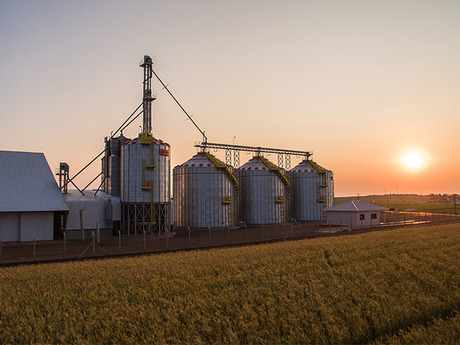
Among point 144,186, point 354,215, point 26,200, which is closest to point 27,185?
point 26,200

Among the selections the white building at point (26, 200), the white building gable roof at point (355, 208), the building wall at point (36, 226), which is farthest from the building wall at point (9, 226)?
the white building gable roof at point (355, 208)

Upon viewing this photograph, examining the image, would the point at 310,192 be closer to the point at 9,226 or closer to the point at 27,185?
the point at 27,185

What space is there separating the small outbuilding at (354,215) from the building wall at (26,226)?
1354 inches

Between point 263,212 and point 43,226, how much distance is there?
3158 cm

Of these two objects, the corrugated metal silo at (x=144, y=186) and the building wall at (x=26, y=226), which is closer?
the building wall at (x=26, y=226)

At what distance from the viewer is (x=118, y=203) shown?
42656 millimetres

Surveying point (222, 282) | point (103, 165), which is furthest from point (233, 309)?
point (103, 165)

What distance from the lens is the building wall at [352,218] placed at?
50.2 meters

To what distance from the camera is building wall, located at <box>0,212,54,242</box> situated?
34.5 meters

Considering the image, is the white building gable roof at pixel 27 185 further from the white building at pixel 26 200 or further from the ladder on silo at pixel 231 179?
the ladder on silo at pixel 231 179

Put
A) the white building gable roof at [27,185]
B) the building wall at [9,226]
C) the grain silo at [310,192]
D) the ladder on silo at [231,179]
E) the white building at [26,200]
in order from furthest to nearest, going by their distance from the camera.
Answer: the grain silo at [310,192] < the ladder on silo at [231,179] < the white building gable roof at [27,185] < the white building at [26,200] < the building wall at [9,226]

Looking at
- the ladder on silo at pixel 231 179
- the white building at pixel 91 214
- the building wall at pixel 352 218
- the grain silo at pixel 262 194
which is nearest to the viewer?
the white building at pixel 91 214

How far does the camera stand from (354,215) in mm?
50281

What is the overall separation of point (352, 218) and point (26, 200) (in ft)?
128
